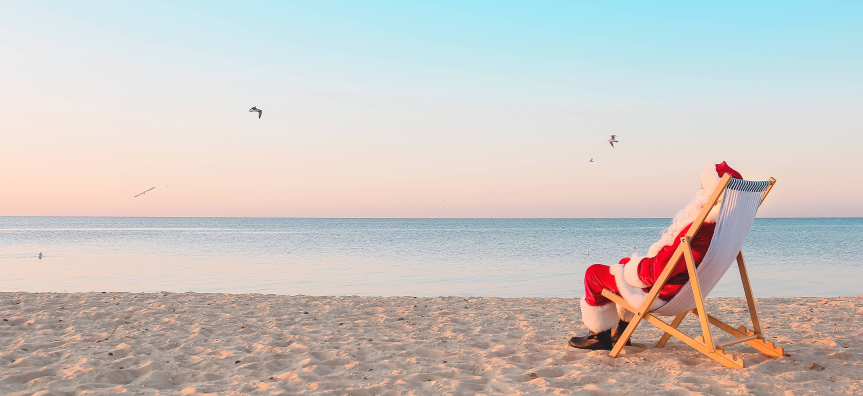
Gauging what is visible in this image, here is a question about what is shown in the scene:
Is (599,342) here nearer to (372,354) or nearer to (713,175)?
(713,175)

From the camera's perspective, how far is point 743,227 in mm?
3385

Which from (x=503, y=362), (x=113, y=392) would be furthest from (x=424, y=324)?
(x=113, y=392)

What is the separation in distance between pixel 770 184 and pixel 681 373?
1.29 m

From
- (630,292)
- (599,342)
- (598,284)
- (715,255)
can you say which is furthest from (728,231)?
(599,342)

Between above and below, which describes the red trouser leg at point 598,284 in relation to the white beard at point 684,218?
below

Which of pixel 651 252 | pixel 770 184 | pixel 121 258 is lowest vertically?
pixel 121 258

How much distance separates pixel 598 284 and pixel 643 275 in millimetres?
446

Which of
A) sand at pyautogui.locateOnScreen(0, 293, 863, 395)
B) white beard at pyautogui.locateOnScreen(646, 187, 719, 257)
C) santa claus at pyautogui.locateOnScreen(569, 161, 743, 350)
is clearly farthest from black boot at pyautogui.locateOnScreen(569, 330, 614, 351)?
white beard at pyautogui.locateOnScreen(646, 187, 719, 257)

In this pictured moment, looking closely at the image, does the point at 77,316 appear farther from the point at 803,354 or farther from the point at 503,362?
Answer: the point at 803,354

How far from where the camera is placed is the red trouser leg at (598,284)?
3.93 metres

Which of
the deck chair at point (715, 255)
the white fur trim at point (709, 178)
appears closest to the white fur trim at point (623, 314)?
the deck chair at point (715, 255)

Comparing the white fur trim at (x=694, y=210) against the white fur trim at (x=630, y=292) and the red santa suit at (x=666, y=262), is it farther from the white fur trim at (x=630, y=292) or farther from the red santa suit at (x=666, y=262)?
the white fur trim at (x=630, y=292)

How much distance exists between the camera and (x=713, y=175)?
3.48 m

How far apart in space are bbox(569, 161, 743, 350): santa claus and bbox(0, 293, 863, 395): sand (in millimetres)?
226
